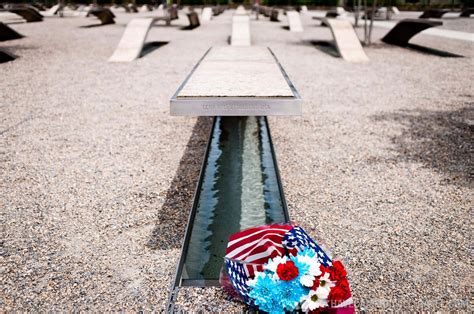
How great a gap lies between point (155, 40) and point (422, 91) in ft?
33.9

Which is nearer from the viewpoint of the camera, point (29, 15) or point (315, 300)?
point (315, 300)

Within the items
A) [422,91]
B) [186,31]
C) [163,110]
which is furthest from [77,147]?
[186,31]

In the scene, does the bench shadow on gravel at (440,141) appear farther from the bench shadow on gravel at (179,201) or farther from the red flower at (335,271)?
the red flower at (335,271)

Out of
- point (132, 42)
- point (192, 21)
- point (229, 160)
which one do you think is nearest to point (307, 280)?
point (229, 160)

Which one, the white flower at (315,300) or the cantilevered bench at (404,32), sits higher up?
the cantilevered bench at (404,32)

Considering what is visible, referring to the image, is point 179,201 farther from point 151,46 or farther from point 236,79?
point 151,46

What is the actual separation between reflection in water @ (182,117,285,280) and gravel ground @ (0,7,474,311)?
0.69 feet

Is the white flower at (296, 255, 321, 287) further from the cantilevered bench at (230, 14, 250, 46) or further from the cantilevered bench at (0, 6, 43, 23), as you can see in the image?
the cantilevered bench at (0, 6, 43, 23)

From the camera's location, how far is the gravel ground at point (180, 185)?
2924 millimetres

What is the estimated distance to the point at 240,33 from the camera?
1454cm

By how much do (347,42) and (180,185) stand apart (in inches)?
386

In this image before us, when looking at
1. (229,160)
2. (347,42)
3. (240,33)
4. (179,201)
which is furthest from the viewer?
(240,33)

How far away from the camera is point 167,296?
2.77 m

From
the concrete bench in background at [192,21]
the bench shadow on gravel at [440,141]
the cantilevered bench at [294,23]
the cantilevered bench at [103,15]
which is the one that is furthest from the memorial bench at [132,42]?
the cantilevered bench at [103,15]
